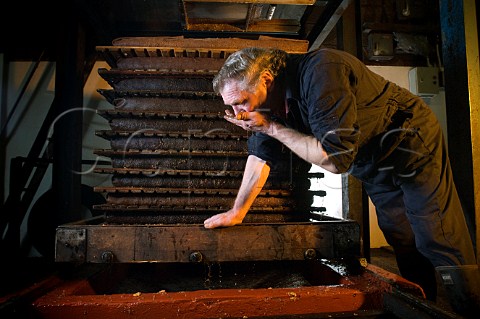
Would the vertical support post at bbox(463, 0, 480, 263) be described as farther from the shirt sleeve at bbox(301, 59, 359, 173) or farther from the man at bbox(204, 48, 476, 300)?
the shirt sleeve at bbox(301, 59, 359, 173)

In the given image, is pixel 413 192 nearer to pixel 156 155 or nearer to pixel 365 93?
pixel 365 93

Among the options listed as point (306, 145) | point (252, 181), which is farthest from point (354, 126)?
point (252, 181)

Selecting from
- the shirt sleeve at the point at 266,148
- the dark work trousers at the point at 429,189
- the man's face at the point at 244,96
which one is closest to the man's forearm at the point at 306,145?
the man's face at the point at 244,96

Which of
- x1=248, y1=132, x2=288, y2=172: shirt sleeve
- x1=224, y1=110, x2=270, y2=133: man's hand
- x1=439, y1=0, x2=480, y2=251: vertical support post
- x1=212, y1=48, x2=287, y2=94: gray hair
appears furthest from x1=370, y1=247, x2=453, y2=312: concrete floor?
x1=212, y1=48, x2=287, y2=94: gray hair

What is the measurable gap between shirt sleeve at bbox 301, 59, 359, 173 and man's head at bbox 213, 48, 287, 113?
0.29 meters

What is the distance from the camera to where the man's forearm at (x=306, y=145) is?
1719 mm

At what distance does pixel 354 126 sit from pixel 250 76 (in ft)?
2.10

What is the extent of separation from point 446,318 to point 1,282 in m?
4.74

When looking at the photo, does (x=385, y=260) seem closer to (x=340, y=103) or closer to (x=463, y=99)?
(x=463, y=99)

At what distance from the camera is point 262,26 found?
3473mm

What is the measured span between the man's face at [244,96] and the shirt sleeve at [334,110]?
0.30 metres

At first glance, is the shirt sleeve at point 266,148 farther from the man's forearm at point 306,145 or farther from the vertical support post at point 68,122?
the vertical support post at point 68,122

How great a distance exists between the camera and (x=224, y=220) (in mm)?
2125

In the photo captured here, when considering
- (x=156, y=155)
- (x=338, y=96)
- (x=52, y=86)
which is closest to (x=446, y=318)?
(x=338, y=96)
